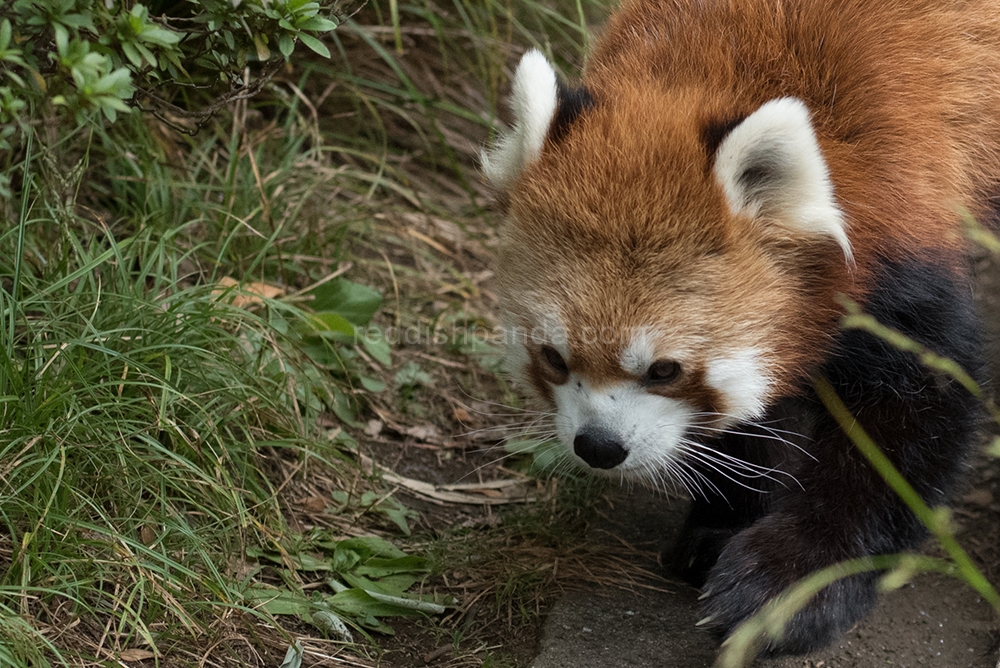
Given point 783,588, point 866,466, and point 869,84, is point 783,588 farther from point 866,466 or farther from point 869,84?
point 869,84

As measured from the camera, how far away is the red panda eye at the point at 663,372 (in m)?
2.87

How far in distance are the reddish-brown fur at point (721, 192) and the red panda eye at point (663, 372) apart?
0.20ft

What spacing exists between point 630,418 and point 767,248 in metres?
0.64

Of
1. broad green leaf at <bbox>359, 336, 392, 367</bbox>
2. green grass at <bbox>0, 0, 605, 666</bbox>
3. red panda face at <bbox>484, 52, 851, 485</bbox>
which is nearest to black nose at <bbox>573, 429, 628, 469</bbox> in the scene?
red panda face at <bbox>484, 52, 851, 485</bbox>

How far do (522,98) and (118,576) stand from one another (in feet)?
6.00

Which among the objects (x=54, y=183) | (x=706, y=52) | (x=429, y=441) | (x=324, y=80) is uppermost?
(x=706, y=52)

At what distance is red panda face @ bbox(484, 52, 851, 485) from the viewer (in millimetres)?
2805

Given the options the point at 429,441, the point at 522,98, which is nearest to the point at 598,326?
the point at 522,98

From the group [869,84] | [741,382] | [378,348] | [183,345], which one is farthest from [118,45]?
[869,84]

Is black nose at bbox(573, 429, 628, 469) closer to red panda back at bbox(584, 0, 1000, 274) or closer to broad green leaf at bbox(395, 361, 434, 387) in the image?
red panda back at bbox(584, 0, 1000, 274)

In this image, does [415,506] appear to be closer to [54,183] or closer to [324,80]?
[54,183]

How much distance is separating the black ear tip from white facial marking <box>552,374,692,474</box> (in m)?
0.76

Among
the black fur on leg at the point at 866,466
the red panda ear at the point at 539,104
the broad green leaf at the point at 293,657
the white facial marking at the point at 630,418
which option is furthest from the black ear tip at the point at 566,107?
the broad green leaf at the point at 293,657

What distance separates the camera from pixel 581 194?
2920 mm
